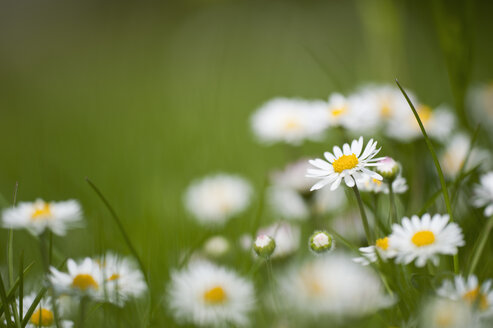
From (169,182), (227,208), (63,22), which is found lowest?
(227,208)

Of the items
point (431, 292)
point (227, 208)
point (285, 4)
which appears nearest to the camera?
point (431, 292)

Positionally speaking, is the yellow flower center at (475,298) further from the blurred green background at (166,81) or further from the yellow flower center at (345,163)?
the blurred green background at (166,81)

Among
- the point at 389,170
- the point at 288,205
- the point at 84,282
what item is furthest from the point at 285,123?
the point at 84,282

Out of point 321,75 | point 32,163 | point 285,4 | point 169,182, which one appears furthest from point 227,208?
point 285,4

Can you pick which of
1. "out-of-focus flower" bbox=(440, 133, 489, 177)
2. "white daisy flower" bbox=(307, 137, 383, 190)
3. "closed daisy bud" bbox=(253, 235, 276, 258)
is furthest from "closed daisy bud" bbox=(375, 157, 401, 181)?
"out-of-focus flower" bbox=(440, 133, 489, 177)

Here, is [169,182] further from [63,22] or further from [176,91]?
[63,22]

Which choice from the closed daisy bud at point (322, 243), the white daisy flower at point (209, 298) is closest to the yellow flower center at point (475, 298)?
the closed daisy bud at point (322, 243)
